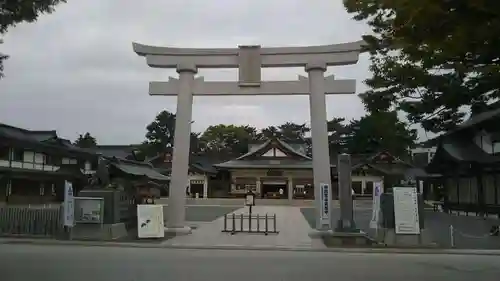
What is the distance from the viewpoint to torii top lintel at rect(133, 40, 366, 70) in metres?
19.3

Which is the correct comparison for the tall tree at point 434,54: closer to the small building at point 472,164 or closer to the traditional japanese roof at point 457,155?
the small building at point 472,164

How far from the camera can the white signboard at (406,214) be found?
15.7m

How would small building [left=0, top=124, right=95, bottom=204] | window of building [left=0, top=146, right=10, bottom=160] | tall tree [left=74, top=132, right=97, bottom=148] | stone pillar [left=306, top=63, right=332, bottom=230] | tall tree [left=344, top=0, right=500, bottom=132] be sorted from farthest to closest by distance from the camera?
tall tree [left=74, top=132, right=97, bottom=148]
small building [left=0, top=124, right=95, bottom=204]
window of building [left=0, top=146, right=10, bottom=160]
stone pillar [left=306, top=63, right=332, bottom=230]
tall tree [left=344, top=0, right=500, bottom=132]

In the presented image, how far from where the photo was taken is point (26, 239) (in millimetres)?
16453

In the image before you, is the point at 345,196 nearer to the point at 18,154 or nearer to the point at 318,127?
the point at 318,127

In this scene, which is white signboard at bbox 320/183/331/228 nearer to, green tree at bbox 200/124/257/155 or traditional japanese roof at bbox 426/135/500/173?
traditional japanese roof at bbox 426/135/500/173

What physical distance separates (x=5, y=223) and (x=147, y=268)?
1004cm

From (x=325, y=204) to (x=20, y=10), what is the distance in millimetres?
13241

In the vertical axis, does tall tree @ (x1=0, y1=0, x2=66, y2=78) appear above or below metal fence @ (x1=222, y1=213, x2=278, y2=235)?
above

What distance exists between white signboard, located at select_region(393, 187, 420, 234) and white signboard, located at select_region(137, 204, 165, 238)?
787cm

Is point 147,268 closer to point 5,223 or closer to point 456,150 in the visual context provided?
point 5,223

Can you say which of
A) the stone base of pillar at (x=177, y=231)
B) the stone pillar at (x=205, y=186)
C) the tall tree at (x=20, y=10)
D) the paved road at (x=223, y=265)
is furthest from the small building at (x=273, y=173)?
the tall tree at (x=20, y=10)

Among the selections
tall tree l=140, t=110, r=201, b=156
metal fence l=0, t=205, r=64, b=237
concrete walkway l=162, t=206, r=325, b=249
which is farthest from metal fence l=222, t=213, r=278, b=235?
tall tree l=140, t=110, r=201, b=156

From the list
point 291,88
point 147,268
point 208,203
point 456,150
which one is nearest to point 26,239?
point 147,268
